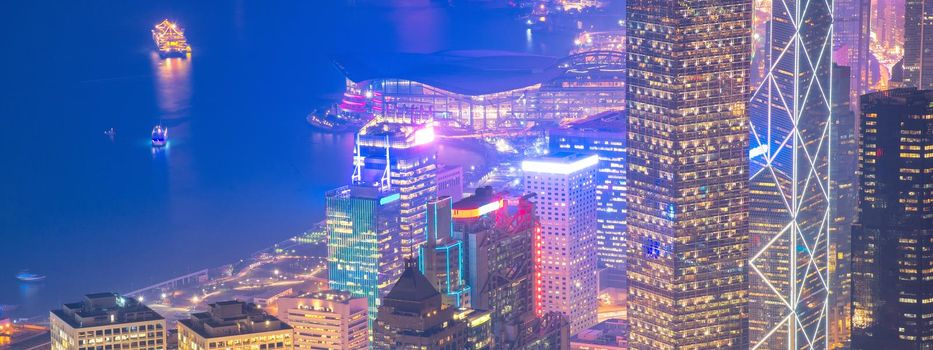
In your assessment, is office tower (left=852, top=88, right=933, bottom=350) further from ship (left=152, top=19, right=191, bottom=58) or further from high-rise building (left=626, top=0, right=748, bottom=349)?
ship (left=152, top=19, right=191, bottom=58)

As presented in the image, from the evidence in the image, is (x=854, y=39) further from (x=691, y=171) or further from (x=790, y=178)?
(x=691, y=171)

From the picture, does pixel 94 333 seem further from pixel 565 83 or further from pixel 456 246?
pixel 565 83

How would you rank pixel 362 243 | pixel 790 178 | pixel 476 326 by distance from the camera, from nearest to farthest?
pixel 476 326, pixel 790 178, pixel 362 243

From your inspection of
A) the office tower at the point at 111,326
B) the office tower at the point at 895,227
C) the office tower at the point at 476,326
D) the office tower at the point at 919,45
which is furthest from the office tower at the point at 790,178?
the office tower at the point at 111,326

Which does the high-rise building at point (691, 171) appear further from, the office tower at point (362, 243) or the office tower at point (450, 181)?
the office tower at point (450, 181)

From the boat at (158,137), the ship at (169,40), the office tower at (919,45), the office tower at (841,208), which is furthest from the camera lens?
the ship at (169,40)

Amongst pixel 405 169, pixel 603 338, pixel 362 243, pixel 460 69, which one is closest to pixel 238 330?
pixel 603 338

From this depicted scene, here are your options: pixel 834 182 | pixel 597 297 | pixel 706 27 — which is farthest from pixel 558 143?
pixel 706 27
